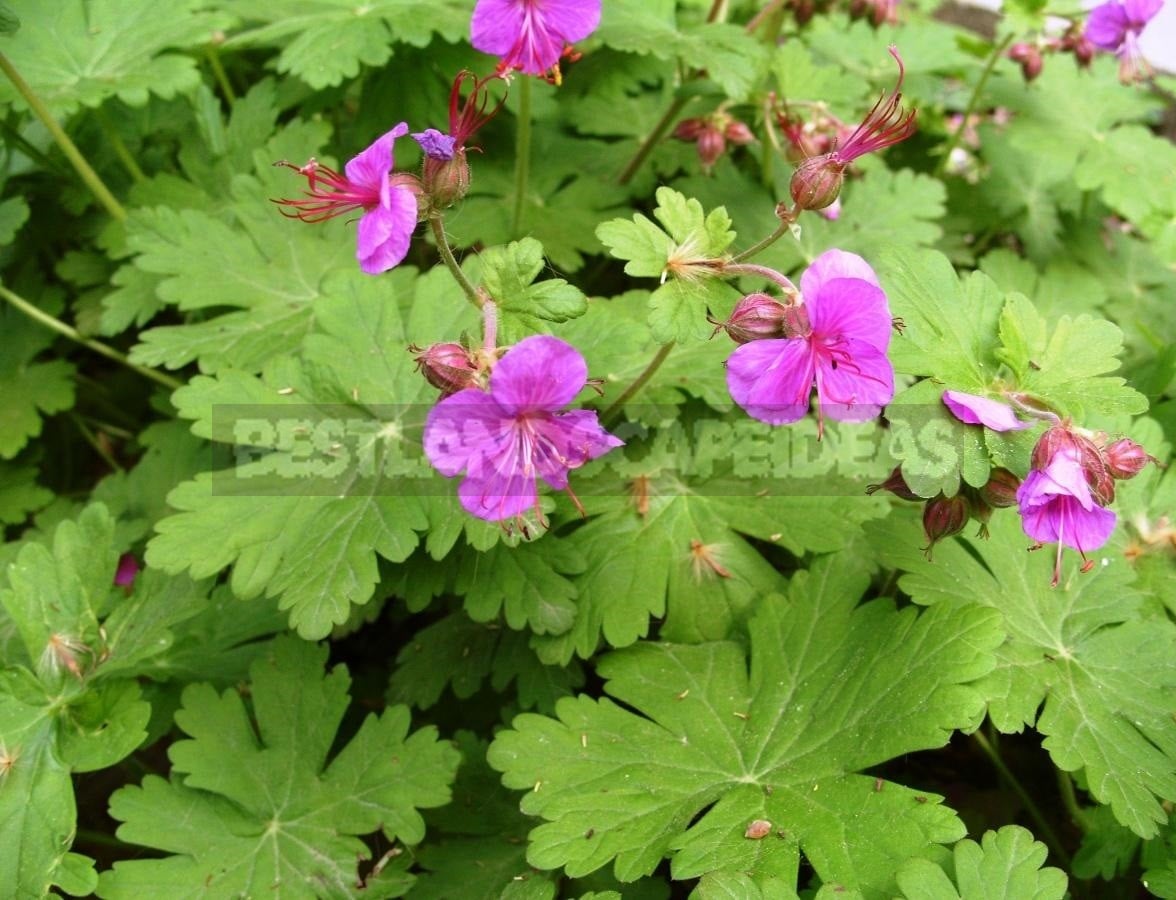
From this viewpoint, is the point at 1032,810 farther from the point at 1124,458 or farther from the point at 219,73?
the point at 219,73

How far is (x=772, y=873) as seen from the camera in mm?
1382

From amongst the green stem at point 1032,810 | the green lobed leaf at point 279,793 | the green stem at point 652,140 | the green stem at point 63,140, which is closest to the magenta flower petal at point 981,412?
the green stem at point 1032,810

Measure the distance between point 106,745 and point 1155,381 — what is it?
2161 mm

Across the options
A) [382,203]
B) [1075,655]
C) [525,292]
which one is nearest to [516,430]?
[525,292]

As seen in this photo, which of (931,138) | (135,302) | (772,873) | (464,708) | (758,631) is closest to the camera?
(772,873)

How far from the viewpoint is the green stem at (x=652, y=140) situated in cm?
241

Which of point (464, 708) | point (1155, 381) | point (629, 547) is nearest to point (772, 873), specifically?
point (629, 547)

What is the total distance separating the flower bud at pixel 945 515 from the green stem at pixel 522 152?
1.12 m

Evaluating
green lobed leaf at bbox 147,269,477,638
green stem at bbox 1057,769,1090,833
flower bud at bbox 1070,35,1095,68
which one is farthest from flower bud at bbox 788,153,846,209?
flower bud at bbox 1070,35,1095,68

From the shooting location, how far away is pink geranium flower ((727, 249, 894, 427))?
1.22 m

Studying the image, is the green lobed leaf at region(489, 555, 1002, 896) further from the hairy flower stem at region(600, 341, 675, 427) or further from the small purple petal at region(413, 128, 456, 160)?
the small purple petal at region(413, 128, 456, 160)

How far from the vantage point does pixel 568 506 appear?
1.77 m

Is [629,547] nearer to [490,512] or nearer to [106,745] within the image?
[490,512]

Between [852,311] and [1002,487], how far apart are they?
40 centimetres
